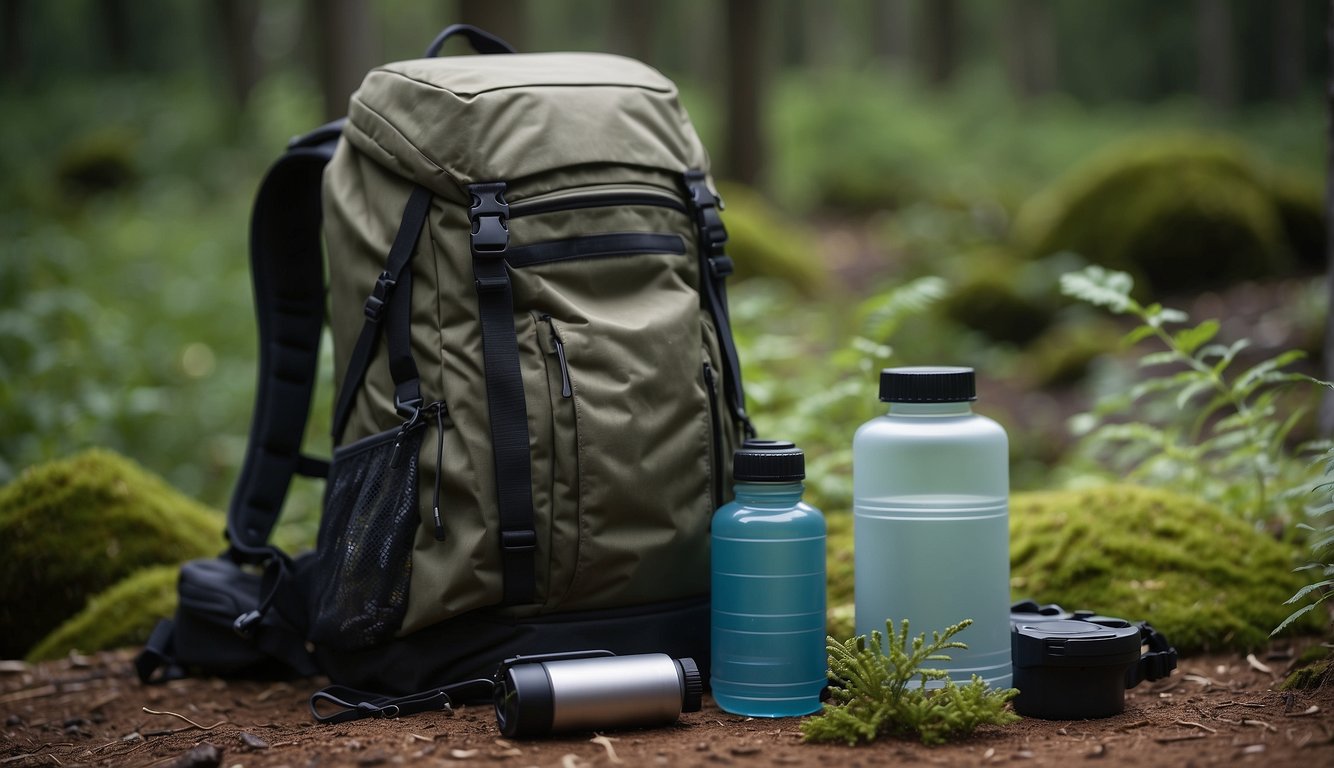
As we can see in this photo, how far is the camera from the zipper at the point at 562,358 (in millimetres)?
2752

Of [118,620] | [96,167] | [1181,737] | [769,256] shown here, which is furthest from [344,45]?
[96,167]

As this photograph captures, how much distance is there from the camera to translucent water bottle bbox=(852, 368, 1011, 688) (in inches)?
108

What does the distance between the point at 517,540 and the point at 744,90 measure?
468 inches

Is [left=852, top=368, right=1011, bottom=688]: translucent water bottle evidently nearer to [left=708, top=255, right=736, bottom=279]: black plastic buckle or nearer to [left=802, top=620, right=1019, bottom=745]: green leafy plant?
[left=802, top=620, right=1019, bottom=745]: green leafy plant

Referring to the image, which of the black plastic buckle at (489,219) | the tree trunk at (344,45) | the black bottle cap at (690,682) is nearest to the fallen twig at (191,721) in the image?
the black bottle cap at (690,682)

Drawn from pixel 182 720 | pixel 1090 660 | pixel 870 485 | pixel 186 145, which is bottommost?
pixel 182 720

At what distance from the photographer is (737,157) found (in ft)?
46.0

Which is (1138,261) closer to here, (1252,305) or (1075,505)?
(1252,305)

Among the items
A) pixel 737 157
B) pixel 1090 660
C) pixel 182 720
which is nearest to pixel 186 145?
pixel 737 157

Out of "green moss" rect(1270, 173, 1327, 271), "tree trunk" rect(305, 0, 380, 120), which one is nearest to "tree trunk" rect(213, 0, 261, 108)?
"tree trunk" rect(305, 0, 380, 120)

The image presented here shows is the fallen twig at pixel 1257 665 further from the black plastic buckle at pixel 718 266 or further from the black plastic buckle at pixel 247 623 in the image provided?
the black plastic buckle at pixel 247 623

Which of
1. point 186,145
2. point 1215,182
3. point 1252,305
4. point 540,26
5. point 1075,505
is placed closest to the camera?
point 1075,505

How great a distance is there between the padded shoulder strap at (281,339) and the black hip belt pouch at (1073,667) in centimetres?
222

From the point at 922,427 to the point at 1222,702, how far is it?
99 cm
